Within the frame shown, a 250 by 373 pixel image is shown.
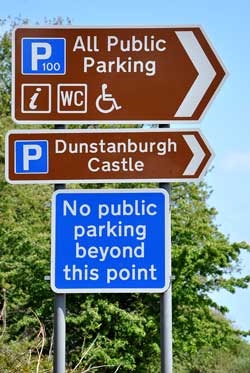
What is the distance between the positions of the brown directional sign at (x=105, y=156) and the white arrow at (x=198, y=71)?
17 centimetres

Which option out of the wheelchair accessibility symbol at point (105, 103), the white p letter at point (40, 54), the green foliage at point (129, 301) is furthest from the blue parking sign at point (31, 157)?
the green foliage at point (129, 301)

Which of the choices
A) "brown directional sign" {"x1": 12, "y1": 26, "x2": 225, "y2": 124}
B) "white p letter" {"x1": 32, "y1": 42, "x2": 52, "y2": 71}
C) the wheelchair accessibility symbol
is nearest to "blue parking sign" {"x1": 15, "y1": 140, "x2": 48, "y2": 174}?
"brown directional sign" {"x1": 12, "y1": 26, "x2": 225, "y2": 124}

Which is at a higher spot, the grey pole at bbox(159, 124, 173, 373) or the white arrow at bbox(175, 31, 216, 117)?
the white arrow at bbox(175, 31, 216, 117)

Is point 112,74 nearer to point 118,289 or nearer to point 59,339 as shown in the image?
point 118,289

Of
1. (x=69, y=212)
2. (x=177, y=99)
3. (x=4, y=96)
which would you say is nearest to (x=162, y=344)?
(x=69, y=212)

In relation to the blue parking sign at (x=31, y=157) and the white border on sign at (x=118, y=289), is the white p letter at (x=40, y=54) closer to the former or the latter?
the blue parking sign at (x=31, y=157)

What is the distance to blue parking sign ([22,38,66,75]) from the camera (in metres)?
6.04

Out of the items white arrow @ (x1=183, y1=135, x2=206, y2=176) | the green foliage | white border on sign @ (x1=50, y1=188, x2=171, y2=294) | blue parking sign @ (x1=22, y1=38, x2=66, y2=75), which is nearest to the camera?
white border on sign @ (x1=50, y1=188, x2=171, y2=294)

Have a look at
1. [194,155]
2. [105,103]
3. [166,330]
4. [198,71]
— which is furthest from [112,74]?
[166,330]

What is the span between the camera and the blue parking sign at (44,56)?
604cm

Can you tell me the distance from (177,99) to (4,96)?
31210 mm

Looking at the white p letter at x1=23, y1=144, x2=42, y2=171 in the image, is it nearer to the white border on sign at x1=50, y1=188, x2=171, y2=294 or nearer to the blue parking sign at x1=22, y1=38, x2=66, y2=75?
the white border on sign at x1=50, y1=188, x2=171, y2=294

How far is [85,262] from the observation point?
5.84 meters

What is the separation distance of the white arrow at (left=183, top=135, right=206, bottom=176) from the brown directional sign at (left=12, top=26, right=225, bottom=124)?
15 centimetres
